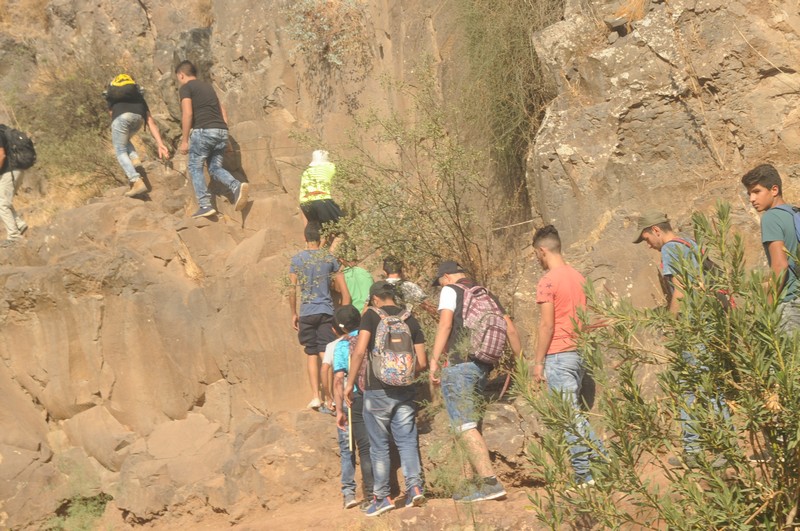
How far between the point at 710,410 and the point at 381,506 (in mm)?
3484

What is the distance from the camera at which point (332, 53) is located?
12344 millimetres

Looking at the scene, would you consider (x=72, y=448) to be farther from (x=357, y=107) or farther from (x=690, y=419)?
(x=690, y=419)

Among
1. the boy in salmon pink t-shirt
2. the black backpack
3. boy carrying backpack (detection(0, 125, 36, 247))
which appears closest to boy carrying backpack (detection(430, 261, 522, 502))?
the boy in salmon pink t-shirt

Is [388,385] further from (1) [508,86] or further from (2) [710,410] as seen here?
(1) [508,86]

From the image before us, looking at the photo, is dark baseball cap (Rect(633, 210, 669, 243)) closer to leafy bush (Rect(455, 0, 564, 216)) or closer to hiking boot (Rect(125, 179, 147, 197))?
leafy bush (Rect(455, 0, 564, 216))

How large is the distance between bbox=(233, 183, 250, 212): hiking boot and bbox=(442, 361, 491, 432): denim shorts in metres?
4.41

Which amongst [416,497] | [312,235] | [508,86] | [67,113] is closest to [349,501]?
[416,497]

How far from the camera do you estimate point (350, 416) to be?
26.9 feet

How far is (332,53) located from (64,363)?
194 inches

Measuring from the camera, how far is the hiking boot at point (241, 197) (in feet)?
36.7

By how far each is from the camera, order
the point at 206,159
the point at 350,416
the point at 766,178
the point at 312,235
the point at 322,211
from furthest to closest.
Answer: the point at 206,159 < the point at 322,211 < the point at 312,235 < the point at 350,416 < the point at 766,178

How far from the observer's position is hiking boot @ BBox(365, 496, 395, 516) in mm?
7781

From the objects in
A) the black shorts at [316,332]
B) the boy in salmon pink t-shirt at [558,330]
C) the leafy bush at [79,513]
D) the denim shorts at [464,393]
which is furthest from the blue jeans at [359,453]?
the leafy bush at [79,513]

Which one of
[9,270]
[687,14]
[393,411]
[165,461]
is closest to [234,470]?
[165,461]
